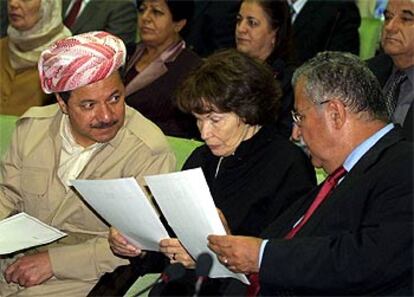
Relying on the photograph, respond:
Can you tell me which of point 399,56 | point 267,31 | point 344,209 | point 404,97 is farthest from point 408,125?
point 267,31

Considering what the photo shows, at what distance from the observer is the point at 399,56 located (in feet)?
11.6

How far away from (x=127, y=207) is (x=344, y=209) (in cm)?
65

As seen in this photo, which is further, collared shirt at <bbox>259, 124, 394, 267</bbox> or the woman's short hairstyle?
the woman's short hairstyle

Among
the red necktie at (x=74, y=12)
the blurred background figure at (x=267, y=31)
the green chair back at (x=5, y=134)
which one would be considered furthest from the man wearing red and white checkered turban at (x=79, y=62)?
the red necktie at (x=74, y=12)

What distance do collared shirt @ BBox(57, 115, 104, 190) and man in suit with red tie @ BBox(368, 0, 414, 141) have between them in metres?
1.21

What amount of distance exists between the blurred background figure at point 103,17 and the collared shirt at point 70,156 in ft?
6.78

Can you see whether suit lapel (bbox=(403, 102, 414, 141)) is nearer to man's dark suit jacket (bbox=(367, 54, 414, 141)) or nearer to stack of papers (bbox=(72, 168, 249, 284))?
man's dark suit jacket (bbox=(367, 54, 414, 141))

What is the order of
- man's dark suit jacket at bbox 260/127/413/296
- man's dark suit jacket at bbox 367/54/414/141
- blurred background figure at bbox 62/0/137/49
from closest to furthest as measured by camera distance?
man's dark suit jacket at bbox 260/127/413/296, man's dark suit jacket at bbox 367/54/414/141, blurred background figure at bbox 62/0/137/49

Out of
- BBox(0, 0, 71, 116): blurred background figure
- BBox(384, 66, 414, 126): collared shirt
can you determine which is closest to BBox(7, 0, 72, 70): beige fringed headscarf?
BBox(0, 0, 71, 116): blurred background figure

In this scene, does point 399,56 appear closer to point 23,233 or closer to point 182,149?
point 182,149

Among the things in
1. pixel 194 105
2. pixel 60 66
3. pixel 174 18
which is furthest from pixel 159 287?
pixel 174 18

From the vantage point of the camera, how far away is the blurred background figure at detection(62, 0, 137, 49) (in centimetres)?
507

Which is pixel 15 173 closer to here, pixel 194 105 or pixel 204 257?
pixel 194 105

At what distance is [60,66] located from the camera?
2.85 meters
